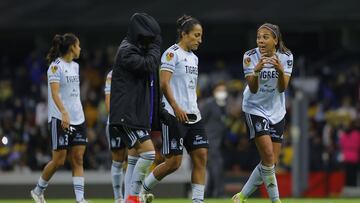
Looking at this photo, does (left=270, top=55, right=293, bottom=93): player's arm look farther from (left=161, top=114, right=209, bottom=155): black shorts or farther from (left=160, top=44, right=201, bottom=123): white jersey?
(left=161, top=114, right=209, bottom=155): black shorts

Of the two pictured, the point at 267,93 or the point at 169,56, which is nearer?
the point at 169,56

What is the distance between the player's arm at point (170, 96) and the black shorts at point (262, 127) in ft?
3.08

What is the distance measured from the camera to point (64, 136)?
16891 mm

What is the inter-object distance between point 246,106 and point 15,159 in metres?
14.5

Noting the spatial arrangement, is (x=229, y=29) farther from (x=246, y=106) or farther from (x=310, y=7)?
(x=246, y=106)

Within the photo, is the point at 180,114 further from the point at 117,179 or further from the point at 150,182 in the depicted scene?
the point at 117,179

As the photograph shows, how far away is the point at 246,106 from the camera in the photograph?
603 inches

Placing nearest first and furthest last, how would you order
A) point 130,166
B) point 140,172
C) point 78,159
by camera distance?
1. point 140,172
2. point 130,166
3. point 78,159

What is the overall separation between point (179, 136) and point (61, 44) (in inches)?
122

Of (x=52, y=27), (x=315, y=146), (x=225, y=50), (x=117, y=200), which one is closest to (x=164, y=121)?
(x=117, y=200)

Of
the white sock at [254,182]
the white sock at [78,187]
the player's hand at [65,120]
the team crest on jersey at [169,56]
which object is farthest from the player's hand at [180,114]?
the white sock at [78,187]

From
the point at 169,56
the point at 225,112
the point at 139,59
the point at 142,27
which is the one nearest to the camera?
the point at 139,59

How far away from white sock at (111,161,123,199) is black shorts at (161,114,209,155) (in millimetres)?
2314

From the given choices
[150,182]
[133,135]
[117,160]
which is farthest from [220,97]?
[133,135]
